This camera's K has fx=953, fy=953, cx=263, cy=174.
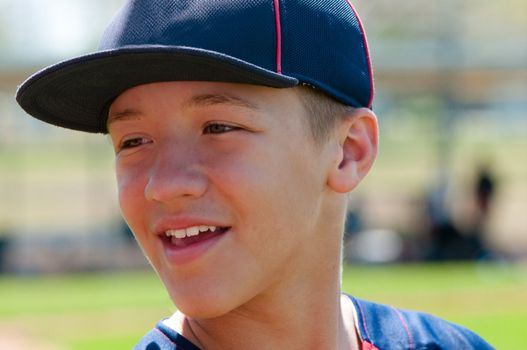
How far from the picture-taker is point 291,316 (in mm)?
2104

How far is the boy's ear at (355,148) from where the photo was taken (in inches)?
83.0

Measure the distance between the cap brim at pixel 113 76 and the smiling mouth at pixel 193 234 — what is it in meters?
0.30

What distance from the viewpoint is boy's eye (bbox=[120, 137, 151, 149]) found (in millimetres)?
1979

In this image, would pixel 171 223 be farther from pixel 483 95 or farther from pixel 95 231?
pixel 483 95

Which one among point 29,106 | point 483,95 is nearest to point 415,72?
point 483,95

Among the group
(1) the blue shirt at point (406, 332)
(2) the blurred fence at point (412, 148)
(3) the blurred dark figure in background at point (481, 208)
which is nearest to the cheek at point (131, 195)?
(1) the blue shirt at point (406, 332)

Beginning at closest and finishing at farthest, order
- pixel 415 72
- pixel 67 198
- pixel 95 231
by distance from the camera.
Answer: pixel 415 72 → pixel 95 231 → pixel 67 198

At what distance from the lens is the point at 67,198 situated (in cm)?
3181

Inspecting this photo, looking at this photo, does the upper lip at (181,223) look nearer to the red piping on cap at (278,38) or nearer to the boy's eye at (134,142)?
the boy's eye at (134,142)

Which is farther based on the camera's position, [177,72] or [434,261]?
[434,261]

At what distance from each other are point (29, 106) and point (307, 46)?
0.65 metres

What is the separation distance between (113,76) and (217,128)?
9.4 inches

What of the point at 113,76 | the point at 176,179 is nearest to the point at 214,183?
the point at 176,179

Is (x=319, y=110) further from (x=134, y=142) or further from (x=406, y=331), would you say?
(x=406, y=331)
